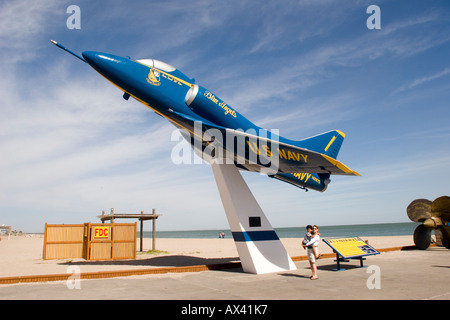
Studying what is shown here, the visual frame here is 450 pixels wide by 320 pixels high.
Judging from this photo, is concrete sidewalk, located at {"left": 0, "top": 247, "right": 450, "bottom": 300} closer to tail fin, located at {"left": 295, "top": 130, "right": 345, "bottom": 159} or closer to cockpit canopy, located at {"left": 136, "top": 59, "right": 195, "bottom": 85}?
tail fin, located at {"left": 295, "top": 130, "right": 345, "bottom": 159}

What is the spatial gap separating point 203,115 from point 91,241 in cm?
1152

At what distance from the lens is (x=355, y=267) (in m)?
11.7

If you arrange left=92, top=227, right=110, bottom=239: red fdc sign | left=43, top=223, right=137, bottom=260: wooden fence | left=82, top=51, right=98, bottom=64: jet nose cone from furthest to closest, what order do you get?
left=92, top=227, right=110, bottom=239: red fdc sign
left=43, top=223, right=137, bottom=260: wooden fence
left=82, top=51, right=98, bottom=64: jet nose cone

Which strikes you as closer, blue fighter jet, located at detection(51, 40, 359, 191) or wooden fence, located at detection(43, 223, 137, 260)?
blue fighter jet, located at detection(51, 40, 359, 191)

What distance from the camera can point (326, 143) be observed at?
14.6 meters

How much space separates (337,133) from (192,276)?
9.16 m

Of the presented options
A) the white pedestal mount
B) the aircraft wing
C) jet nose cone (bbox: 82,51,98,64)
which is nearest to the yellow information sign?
the white pedestal mount

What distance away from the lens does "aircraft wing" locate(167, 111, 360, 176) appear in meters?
11.1

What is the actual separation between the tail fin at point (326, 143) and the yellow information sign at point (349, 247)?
419 centimetres

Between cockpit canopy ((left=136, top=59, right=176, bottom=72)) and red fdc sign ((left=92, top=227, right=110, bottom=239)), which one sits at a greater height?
cockpit canopy ((left=136, top=59, right=176, bottom=72))

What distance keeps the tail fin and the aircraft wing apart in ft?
7.84

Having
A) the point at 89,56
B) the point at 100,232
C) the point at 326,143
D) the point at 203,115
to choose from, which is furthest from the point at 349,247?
the point at 100,232

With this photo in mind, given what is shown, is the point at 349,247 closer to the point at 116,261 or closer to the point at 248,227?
the point at 248,227
